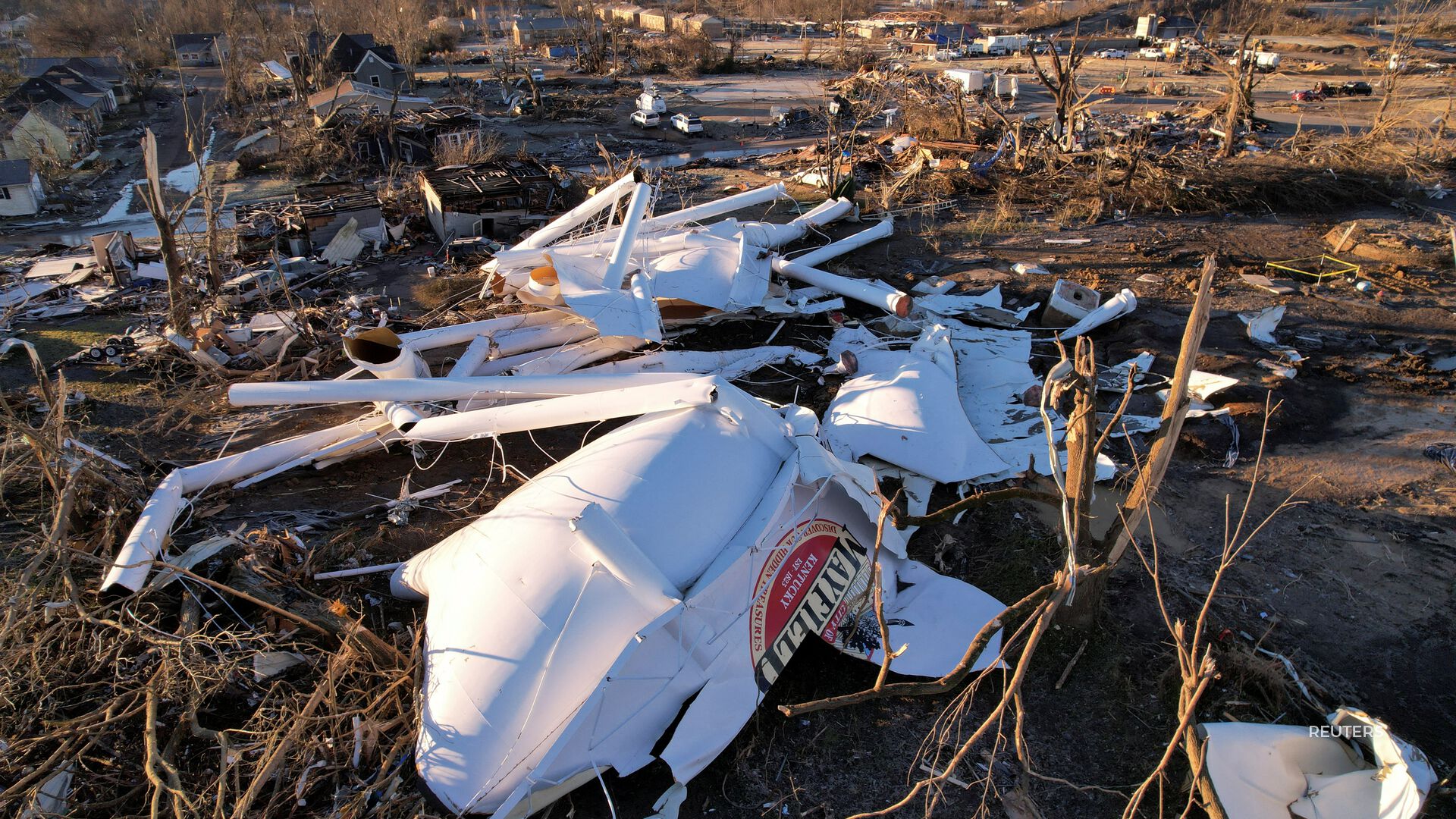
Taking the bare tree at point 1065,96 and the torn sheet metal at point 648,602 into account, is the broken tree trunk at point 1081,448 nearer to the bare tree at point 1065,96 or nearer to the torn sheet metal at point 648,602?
the torn sheet metal at point 648,602

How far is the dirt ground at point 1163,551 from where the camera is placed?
14.8ft

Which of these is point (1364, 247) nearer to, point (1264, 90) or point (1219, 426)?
point (1219, 426)

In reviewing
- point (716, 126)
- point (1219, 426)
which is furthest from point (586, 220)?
point (716, 126)

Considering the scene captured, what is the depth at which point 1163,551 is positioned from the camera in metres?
6.14

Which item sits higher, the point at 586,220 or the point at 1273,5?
the point at 1273,5

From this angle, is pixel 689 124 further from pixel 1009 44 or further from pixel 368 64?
pixel 1009 44

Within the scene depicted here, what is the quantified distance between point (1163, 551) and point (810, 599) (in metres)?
3.24

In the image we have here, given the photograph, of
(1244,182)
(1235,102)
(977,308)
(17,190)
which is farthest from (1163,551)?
(17,190)

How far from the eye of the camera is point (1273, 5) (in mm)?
45312

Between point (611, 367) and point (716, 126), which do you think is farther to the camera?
point (716, 126)

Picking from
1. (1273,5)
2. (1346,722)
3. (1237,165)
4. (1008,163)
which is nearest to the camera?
(1346,722)

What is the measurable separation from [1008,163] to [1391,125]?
7.36 metres

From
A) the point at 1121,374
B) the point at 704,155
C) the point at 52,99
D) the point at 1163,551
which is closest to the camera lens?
the point at 1163,551

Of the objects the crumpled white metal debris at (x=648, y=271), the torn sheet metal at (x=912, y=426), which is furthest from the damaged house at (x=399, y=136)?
the torn sheet metal at (x=912, y=426)
